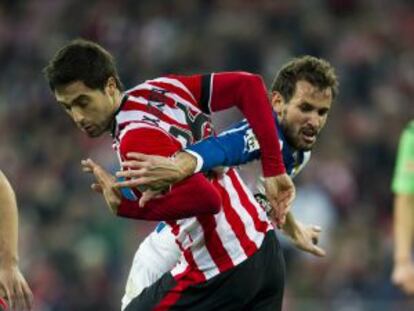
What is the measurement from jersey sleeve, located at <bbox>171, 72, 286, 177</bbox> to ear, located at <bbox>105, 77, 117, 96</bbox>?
265 millimetres

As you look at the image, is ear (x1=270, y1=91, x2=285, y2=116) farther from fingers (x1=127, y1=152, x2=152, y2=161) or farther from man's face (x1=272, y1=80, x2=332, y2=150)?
fingers (x1=127, y1=152, x2=152, y2=161)

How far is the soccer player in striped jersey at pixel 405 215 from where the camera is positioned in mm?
6762

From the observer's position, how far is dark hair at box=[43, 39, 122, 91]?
5.22m

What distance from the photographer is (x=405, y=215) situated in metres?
6.84

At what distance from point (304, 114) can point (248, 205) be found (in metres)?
0.41

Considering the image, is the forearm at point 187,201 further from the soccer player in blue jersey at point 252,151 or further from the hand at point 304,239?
the hand at point 304,239

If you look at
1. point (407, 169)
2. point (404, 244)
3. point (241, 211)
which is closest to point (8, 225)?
point (241, 211)

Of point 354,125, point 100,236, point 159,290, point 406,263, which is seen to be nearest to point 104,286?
point 100,236

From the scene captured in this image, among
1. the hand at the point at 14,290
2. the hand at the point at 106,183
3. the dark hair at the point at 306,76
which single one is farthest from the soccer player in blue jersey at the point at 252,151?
the hand at the point at 14,290

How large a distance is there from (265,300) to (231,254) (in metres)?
0.25

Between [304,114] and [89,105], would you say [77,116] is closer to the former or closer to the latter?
[89,105]

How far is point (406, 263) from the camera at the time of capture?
6766 mm

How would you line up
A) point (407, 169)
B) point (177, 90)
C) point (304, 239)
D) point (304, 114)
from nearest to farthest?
1. point (177, 90)
2. point (304, 114)
3. point (304, 239)
4. point (407, 169)

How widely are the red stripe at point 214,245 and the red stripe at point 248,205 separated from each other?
0.52 feet
